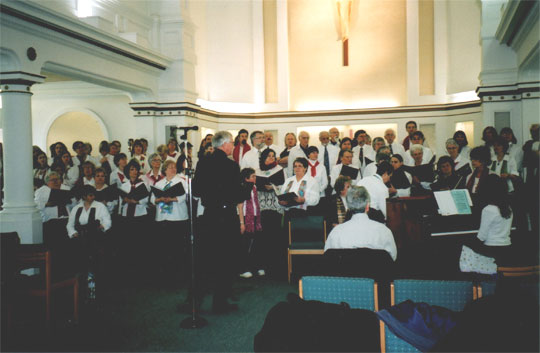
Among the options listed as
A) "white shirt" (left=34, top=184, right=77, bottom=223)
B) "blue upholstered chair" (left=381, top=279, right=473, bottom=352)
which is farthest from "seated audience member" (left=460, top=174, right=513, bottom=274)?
"white shirt" (left=34, top=184, right=77, bottom=223)

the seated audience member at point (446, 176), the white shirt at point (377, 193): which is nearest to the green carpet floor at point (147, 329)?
the white shirt at point (377, 193)

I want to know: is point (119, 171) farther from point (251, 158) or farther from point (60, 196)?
point (251, 158)

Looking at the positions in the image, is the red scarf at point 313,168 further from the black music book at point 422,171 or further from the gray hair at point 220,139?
→ the gray hair at point 220,139

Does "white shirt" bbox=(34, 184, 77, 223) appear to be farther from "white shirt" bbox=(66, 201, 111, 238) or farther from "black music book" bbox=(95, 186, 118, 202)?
"white shirt" bbox=(66, 201, 111, 238)

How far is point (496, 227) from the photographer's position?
4.02 meters

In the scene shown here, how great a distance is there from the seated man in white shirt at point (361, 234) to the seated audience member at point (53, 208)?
4.10 meters

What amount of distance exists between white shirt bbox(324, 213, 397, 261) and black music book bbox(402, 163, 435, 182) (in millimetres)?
2797

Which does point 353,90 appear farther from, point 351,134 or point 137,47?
point 137,47

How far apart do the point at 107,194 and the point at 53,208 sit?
0.91 meters

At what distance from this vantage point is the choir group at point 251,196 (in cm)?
533

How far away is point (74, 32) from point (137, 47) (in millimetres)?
1766

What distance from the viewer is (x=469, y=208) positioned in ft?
14.5

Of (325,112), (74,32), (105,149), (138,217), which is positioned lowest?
(138,217)

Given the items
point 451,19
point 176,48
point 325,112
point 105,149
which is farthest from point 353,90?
point 105,149
